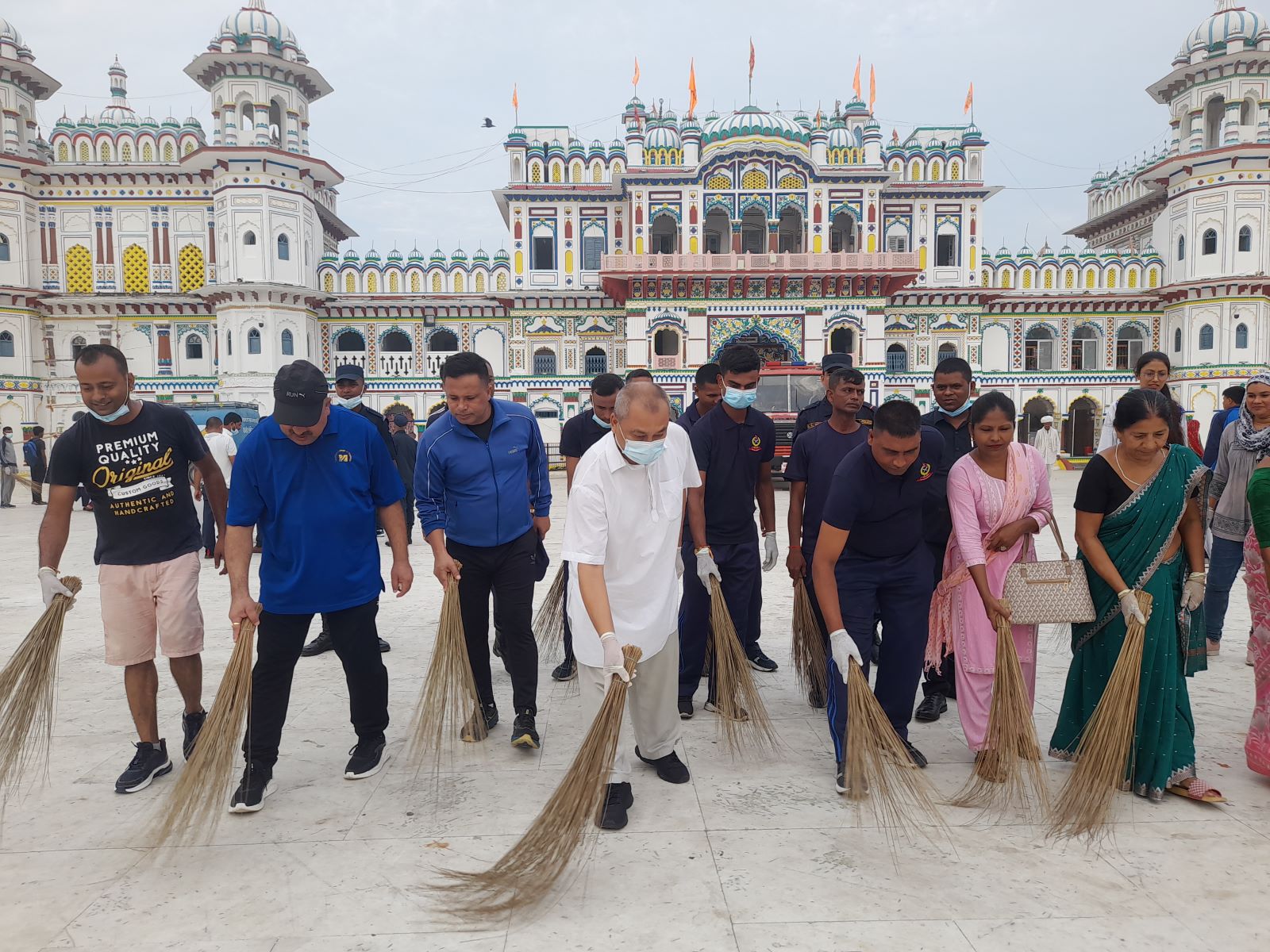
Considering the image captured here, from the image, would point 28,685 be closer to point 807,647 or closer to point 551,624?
point 551,624

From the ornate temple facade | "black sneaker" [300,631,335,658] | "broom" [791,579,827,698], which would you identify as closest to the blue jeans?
"broom" [791,579,827,698]

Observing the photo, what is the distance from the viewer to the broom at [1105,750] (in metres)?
2.95

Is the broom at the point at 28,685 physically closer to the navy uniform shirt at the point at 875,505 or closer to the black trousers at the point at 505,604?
the black trousers at the point at 505,604

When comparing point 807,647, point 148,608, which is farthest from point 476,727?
point 807,647

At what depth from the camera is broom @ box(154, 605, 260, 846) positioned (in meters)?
2.91

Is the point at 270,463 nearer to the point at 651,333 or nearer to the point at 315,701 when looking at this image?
the point at 315,701

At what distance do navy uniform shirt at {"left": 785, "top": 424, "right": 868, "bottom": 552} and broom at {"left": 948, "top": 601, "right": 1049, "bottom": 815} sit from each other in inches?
47.6

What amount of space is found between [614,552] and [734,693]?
44.4 inches

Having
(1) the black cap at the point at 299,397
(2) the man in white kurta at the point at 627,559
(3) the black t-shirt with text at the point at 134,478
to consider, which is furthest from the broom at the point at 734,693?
(3) the black t-shirt with text at the point at 134,478

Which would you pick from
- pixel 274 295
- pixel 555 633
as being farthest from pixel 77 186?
pixel 555 633

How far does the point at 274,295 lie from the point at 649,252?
40.6 feet

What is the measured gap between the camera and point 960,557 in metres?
3.71

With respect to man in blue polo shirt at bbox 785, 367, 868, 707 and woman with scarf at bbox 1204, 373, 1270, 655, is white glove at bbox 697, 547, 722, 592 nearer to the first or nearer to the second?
man in blue polo shirt at bbox 785, 367, 868, 707

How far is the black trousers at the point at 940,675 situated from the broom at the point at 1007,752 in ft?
2.89
